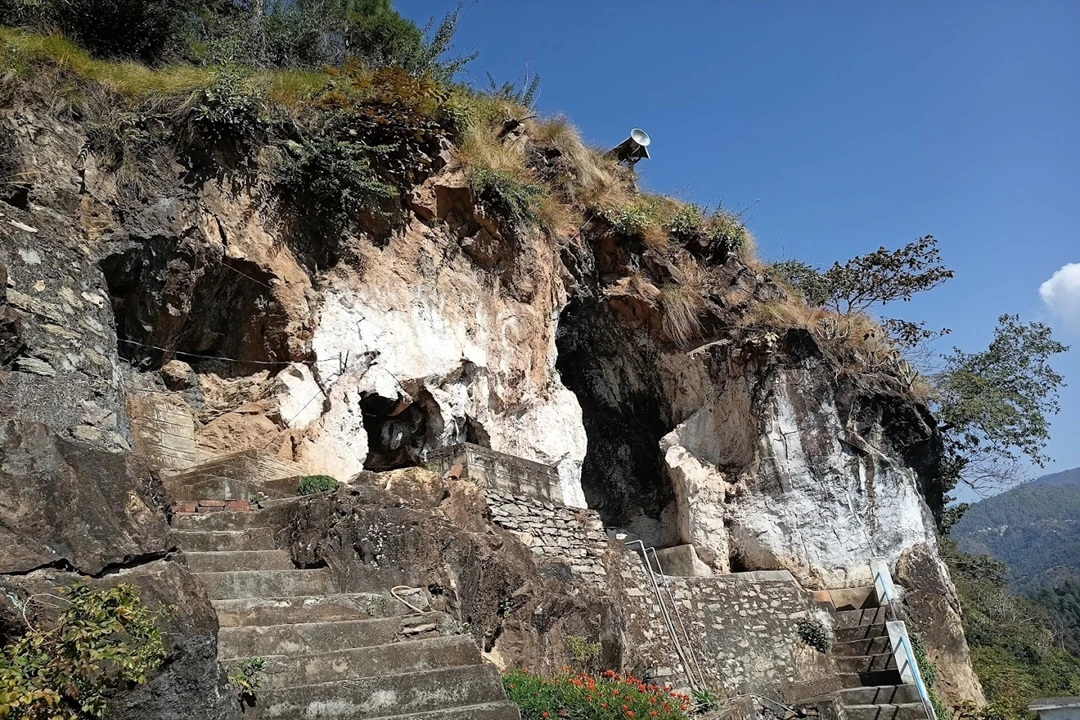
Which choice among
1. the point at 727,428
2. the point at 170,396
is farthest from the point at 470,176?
the point at 727,428

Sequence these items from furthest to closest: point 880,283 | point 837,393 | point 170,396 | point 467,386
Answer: point 880,283 < point 837,393 < point 467,386 < point 170,396

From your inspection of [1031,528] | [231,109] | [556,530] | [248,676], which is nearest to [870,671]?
[556,530]

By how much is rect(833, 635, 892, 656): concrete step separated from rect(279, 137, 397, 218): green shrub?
30.6 feet

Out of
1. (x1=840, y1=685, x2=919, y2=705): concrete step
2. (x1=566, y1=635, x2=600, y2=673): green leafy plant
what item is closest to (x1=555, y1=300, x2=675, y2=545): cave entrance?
(x1=840, y1=685, x2=919, y2=705): concrete step

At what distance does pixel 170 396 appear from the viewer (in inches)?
354

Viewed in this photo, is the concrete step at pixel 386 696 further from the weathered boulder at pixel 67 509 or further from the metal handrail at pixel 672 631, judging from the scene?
the metal handrail at pixel 672 631

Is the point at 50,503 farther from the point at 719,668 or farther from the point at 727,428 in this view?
the point at 727,428

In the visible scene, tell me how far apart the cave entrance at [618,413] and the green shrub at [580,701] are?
8790 mm

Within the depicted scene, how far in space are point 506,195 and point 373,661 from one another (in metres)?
8.23

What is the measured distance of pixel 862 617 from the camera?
12.1 m

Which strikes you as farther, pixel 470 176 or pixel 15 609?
pixel 470 176

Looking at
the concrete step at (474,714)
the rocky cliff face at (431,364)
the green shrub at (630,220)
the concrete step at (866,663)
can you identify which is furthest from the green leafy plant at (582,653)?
the green shrub at (630,220)

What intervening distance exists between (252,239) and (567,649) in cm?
614

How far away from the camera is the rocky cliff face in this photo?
700cm
